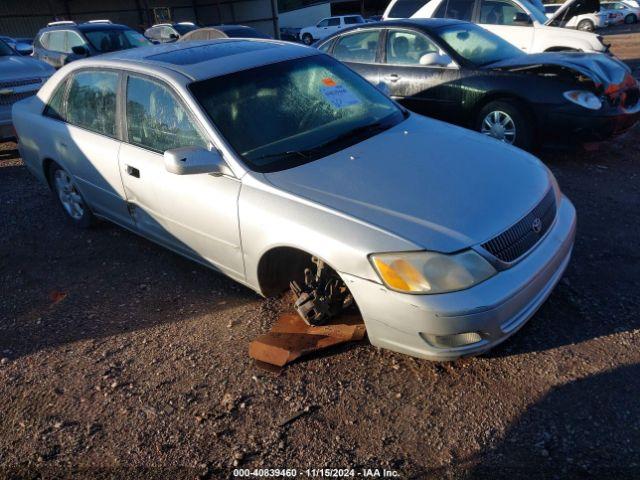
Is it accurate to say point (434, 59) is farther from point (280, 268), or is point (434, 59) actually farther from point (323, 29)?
point (323, 29)

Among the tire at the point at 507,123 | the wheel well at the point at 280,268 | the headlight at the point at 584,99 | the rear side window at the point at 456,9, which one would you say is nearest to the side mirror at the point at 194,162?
the wheel well at the point at 280,268

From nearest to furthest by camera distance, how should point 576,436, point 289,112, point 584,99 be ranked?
1. point 576,436
2. point 289,112
3. point 584,99

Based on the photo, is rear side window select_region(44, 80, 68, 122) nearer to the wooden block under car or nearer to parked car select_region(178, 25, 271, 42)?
the wooden block under car

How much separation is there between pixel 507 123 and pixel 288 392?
4183 millimetres

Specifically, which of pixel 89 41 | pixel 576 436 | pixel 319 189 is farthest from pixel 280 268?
pixel 89 41

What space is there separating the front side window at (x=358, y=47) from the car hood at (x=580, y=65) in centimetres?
151

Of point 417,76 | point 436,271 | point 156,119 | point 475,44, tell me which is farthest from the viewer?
point 475,44

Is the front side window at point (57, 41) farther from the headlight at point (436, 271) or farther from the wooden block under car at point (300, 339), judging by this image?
the headlight at point (436, 271)

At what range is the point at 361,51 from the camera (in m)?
6.80

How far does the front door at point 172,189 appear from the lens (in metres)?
3.19

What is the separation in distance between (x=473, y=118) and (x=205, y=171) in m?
3.89

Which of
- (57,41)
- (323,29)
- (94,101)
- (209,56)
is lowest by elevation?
(323,29)

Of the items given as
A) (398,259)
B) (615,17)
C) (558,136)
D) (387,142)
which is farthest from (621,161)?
(615,17)

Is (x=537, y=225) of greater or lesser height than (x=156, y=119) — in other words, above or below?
below
